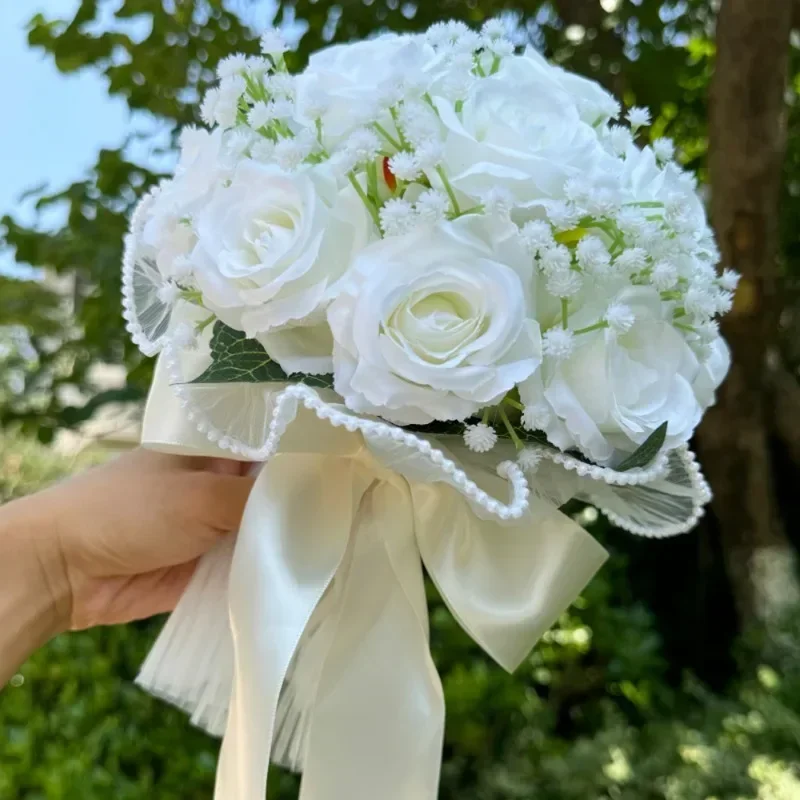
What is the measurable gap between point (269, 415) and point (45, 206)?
2.36 feet

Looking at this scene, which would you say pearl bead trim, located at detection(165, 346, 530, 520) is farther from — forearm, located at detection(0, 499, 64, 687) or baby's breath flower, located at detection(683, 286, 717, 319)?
forearm, located at detection(0, 499, 64, 687)

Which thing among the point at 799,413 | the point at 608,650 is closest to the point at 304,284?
the point at 608,650

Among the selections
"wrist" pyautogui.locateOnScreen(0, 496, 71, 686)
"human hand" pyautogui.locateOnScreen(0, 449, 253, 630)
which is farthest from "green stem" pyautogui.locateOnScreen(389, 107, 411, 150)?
"wrist" pyautogui.locateOnScreen(0, 496, 71, 686)

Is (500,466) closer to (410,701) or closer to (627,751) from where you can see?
(410,701)

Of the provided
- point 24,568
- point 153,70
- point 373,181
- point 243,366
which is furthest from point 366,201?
point 153,70

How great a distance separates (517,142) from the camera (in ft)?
1.36

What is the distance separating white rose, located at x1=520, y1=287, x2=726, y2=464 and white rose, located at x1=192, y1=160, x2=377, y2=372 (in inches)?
4.9

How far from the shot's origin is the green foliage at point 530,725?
857mm

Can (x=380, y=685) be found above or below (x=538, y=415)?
below

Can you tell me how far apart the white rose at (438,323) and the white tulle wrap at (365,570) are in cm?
8

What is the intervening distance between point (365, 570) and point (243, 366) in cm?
20

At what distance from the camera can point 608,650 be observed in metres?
1.12

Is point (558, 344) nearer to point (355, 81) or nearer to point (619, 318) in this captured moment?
point (619, 318)

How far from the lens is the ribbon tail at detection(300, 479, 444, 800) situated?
54cm
